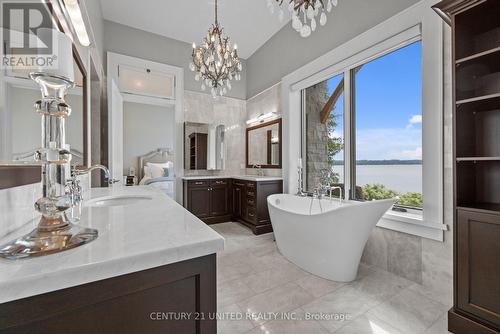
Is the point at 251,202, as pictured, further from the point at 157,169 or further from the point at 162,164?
the point at 162,164

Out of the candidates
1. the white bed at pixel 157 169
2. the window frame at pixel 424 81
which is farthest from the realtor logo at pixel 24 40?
the white bed at pixel 157 169

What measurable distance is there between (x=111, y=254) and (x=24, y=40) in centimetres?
79

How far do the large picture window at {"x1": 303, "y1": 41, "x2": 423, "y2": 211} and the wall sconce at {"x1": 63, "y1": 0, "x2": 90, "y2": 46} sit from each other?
105 inches

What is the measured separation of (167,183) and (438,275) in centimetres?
422

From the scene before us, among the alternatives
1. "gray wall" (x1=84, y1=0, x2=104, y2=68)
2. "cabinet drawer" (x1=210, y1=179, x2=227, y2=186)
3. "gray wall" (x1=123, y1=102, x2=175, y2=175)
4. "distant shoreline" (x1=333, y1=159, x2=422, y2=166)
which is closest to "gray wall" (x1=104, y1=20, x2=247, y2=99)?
"gray wall" (x1=84, y1=0, x2=104, y2=68)

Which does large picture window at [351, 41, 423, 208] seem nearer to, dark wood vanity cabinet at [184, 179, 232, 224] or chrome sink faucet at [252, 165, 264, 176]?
chrome sink faucet at [252, 165, 264, 176]

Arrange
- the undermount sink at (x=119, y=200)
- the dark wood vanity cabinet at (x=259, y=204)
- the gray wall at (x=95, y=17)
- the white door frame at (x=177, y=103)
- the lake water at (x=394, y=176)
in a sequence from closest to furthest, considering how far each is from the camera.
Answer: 1. the undermount sink at (x=119, y=200)
2. the lake water at (x=394, y=176)
3. the gray wall at (x=95, y=17)
4. the dark wood vanity cabinet at (x=259, y=204)
5. the white door frame at (x=177, y=103)

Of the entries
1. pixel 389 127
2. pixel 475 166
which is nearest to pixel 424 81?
pixel 389 127

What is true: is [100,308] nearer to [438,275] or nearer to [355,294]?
[355,294]

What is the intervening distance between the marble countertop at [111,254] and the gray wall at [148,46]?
387 centimetres

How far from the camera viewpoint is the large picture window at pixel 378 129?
218 cm

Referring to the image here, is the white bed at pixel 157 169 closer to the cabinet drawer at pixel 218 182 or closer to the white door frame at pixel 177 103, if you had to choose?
the white door frame at pixel 177 103

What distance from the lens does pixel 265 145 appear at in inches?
Result: 168

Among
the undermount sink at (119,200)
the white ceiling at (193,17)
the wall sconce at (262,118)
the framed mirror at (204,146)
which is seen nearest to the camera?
the undermount sink at (119,200)
